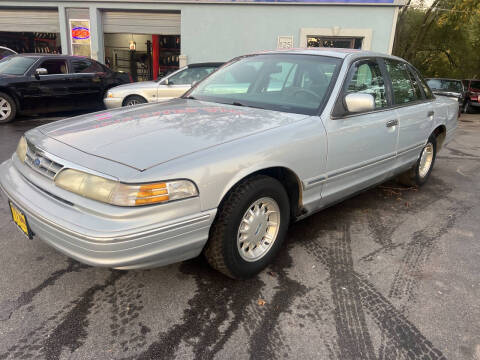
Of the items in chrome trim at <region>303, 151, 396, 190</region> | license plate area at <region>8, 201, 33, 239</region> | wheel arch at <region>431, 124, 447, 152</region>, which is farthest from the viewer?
wheel arch at <region>431, 124, 447, 152</region>

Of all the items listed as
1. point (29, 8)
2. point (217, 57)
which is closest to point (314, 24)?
point (217, 57)

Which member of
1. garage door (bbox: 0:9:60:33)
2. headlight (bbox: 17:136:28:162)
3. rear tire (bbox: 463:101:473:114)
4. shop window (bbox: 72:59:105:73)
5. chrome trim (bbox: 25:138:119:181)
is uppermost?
garage door (bbox: 0:9:60:33)

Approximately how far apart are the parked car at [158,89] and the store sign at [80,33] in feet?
22.8

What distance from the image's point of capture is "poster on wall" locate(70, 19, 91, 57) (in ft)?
46.0

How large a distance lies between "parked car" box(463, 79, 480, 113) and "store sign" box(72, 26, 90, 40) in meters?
15.2

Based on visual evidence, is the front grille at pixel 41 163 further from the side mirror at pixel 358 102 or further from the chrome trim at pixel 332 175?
the side mirror at pixel 358 102

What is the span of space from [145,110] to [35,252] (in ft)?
4.58

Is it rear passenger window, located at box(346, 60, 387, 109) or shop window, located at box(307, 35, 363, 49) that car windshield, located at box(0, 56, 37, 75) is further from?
shop window, located at box(307, 35, 363, 49)

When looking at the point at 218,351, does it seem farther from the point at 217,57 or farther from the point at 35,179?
the point at 217,57

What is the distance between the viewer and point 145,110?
3137 mm

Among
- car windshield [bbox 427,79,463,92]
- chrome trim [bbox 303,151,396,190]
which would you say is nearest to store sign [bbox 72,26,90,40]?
car windshield [bbox 427,79,463,92]

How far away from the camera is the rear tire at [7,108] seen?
25.7 ft

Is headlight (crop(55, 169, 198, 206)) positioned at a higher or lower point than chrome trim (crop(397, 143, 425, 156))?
higher

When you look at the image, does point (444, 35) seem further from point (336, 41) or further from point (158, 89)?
point (158, 89)
